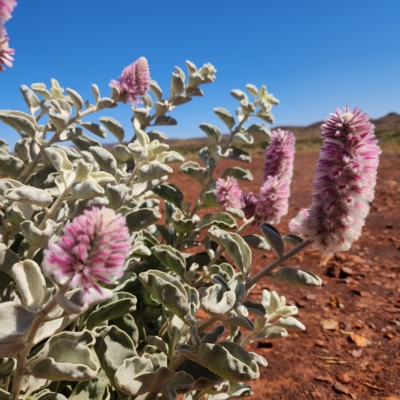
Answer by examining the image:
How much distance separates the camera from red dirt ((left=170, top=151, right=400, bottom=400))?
2299mm

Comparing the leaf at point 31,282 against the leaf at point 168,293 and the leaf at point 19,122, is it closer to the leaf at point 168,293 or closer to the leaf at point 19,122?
the leaf at point 168,293

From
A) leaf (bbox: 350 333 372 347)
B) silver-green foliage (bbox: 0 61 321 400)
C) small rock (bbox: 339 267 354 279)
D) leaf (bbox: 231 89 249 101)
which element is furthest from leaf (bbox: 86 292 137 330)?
small rock (bbox: 339 267 354 279)

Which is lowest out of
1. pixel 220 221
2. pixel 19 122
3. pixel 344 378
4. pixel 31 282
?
pixel 344 378

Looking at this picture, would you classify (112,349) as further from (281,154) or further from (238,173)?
(238,173)

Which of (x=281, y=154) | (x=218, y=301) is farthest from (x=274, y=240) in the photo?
(x=281, y=154)

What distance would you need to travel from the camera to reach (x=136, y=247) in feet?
6.00

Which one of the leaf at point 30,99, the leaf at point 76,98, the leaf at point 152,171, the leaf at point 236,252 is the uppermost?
the leaf at point 30,99

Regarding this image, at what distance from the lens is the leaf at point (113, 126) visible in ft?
7.28

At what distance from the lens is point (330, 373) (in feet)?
7.96

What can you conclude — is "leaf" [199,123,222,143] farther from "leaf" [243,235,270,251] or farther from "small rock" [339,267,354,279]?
"small rock" [339,267,354,279]

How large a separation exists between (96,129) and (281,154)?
3.35 ft

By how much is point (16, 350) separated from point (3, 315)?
0.33 feet

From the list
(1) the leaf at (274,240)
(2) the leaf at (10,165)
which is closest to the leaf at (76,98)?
(2) the leaf at (10,165)

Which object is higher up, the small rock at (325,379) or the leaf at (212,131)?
the leaf at (212,131)
